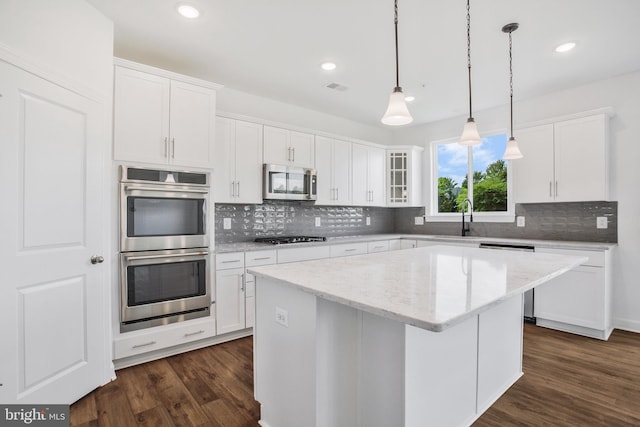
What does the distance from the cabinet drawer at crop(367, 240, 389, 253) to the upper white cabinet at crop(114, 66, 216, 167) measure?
233 cm

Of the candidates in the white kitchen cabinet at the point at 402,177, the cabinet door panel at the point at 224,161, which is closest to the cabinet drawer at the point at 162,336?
the cabinet door panel at the point at 224,161

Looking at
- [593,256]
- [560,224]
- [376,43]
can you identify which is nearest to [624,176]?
[560,224]

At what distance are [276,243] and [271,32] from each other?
6.49 ft

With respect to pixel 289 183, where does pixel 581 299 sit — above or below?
below

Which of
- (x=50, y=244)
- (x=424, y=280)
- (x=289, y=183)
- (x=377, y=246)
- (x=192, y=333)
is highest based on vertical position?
(x=289, y=183)

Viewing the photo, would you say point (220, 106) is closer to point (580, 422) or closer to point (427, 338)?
point (427, 338)

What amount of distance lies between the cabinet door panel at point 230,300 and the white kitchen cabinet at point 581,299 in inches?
122

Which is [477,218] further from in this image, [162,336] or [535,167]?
[162,336]

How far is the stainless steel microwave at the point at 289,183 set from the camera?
3.62 metres

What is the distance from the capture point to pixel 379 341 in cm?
140

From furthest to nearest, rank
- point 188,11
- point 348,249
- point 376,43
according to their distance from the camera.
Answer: point 348,249 → point 376,43 → point 188,11

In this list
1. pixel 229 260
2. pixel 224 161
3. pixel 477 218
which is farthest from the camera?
pixel 477 218

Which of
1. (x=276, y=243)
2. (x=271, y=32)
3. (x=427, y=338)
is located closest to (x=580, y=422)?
(x=427, y=338)

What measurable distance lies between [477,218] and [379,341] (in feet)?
12.2
